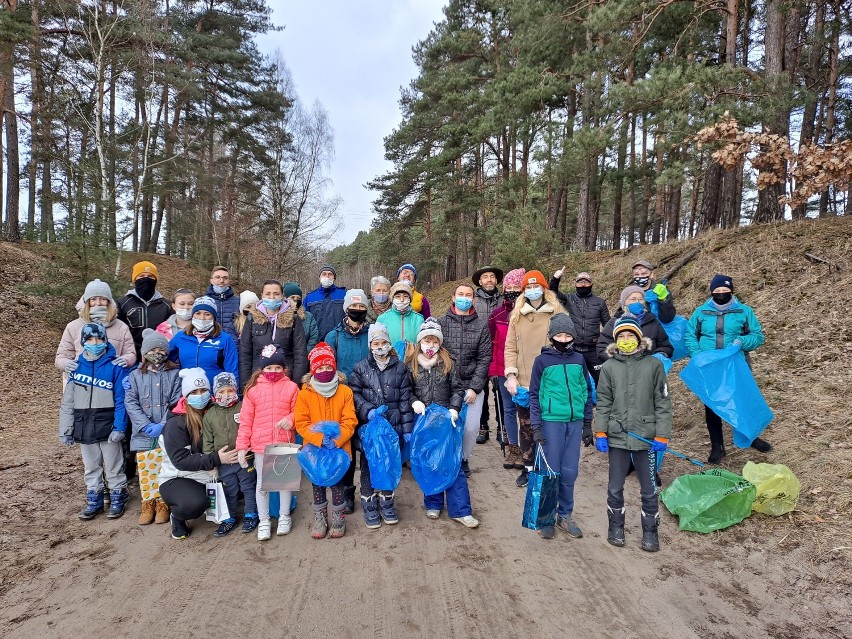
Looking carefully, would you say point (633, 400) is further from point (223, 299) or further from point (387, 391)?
point (223, 299)

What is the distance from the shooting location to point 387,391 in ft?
13.2

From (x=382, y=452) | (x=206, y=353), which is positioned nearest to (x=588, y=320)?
(x=382, y=452)

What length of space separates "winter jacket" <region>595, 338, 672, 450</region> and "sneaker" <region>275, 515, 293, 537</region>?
9.19ft

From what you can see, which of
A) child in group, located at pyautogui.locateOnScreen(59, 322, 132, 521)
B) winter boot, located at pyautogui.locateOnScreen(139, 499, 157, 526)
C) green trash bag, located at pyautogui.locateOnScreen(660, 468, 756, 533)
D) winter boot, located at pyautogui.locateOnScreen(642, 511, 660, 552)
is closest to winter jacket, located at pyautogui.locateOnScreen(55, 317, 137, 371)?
child in group, located at pyautogui.locateOnScreen(59, 322, 132, 521)

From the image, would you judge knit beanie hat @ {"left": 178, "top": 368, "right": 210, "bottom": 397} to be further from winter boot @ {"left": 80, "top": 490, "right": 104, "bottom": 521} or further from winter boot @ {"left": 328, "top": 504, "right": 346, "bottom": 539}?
winter boot @ {"left": 328, "top": 504, "right": 346, "bottom": 539}

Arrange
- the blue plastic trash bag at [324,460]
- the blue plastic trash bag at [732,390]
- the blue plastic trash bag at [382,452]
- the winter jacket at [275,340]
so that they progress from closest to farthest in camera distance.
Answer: the blue plastic trash bag at [324,460] < the blue plastic trash bag at [382,452] < the blue plastic trash bag at [732,390] < the winter jacket at [275,340]

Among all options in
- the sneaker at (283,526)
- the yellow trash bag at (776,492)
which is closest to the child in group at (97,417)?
the sneaker at (283,526)

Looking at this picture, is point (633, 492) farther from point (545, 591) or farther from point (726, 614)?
point (545, 591)

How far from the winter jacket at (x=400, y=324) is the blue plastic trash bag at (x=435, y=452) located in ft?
4.23

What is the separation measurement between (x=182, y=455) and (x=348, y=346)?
186cm

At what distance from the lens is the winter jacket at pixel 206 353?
4.32 metres

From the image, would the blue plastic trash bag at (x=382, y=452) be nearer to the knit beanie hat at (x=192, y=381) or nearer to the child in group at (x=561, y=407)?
the child in group at (x=561, y=407)

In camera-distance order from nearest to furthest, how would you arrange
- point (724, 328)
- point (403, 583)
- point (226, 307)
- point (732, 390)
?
1. point (403, 583)
2. point (732, 390)
3. point (724, 328)
4. point (226, 307)

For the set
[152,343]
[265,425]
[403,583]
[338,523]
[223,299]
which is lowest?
[403,583]
